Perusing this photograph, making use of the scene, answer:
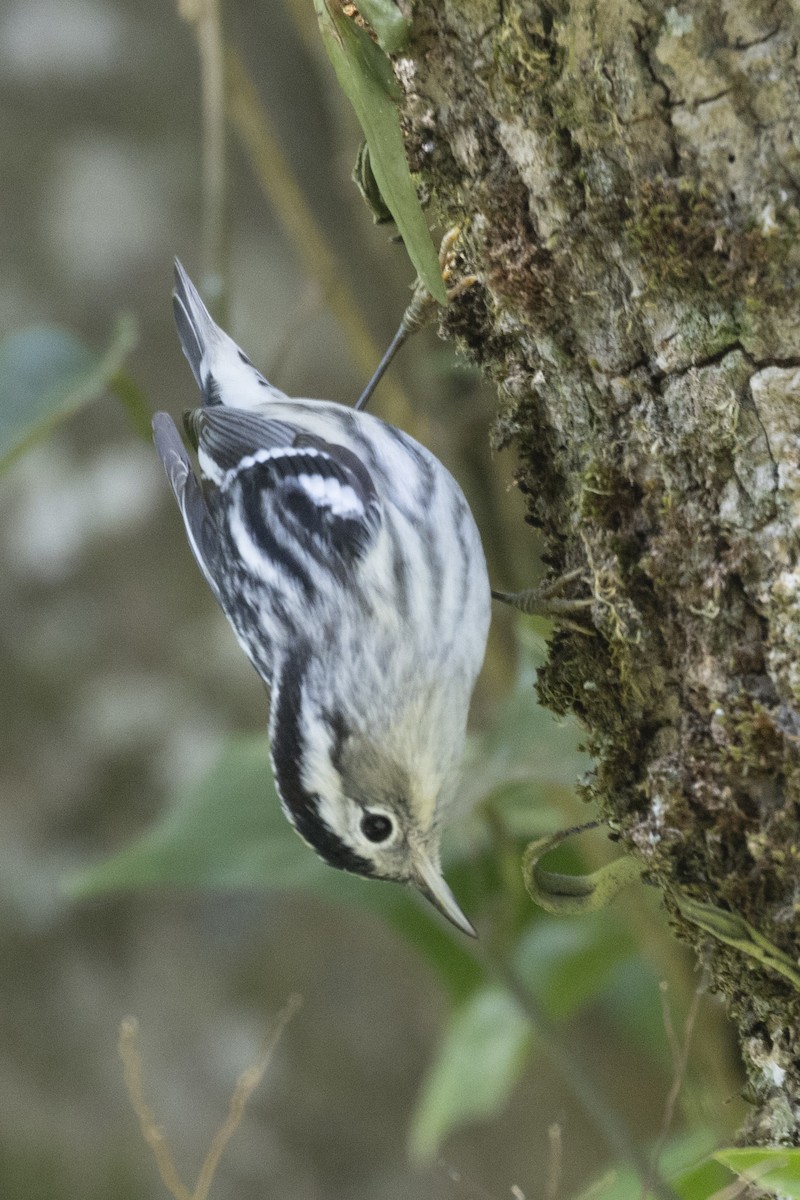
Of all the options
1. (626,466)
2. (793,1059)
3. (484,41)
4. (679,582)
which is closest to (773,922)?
(793,1059)

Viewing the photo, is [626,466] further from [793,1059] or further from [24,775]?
[24,775]

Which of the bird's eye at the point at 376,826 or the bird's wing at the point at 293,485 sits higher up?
the bird's wing at the point at 293,485

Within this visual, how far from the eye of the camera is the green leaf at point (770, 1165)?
1018 millimetres

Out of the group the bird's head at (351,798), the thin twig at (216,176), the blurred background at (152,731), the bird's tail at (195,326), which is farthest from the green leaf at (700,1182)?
the blurred background at (152,731)

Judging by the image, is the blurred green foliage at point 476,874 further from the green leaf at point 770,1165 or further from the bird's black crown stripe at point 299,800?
the green leaf at point 770,1165

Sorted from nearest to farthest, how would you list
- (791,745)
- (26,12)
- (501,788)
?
1. (791,745)
2. (501,788)
3. (26,12)

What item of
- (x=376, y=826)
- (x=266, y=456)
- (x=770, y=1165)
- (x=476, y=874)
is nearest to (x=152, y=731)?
(x=476, y=874)

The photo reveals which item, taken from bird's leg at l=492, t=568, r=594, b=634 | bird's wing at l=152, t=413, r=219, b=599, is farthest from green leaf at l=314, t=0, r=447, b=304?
bird's wing at l=152, t=413, r=219, b=599

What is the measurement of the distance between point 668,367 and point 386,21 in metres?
0.40

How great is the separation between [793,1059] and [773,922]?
0.15 meters

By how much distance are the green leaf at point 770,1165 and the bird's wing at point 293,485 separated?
88cm

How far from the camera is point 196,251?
366 cm

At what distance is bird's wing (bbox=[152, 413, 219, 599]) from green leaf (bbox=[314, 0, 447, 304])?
2.42 feet

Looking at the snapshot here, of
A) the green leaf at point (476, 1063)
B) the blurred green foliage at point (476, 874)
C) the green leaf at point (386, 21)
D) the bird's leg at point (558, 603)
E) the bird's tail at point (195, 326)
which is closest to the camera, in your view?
the green leaf at point (386, 21)
